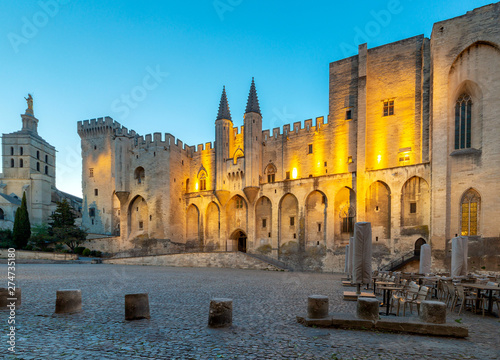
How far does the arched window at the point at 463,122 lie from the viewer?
21.1 metres

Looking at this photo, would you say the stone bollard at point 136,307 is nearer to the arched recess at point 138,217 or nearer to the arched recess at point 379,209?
the arched recess at point 379,209

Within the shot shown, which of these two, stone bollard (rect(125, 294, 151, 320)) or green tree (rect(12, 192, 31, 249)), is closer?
stone bollard (rect(125, 294, 151, 320))

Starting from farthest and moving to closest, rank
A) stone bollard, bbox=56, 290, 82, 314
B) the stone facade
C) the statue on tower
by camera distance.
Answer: the statue on tower → the stone facade → stone bollard, bbox=56, 290, 82, 314

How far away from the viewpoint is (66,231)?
114 feet

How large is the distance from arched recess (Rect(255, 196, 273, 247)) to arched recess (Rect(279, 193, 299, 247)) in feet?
3.92

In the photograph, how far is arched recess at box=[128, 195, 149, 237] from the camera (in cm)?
3497

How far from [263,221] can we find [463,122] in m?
18.5

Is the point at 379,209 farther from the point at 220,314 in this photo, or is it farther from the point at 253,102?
the point at 220,314

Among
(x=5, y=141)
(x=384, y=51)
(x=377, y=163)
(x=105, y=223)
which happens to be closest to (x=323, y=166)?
(x=377, y=163)

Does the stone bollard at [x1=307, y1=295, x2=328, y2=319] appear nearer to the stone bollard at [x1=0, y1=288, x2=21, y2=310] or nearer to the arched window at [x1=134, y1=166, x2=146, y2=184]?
the stone bollard at [x1=0, y1=288, x2=21, y2=310]

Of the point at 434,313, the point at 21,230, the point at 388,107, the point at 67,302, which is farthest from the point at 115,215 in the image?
the point at 434,313

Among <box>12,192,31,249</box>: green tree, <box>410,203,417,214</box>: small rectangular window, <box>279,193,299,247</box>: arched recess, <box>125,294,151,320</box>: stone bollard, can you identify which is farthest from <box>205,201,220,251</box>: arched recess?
<box>125,294,151,320</box>: stone bollard

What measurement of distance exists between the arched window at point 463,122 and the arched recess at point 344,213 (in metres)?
8.43

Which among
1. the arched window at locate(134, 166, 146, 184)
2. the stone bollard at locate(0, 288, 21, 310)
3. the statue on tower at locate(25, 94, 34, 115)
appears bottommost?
the stone bollard at locate(0, 288, 21, 310)
